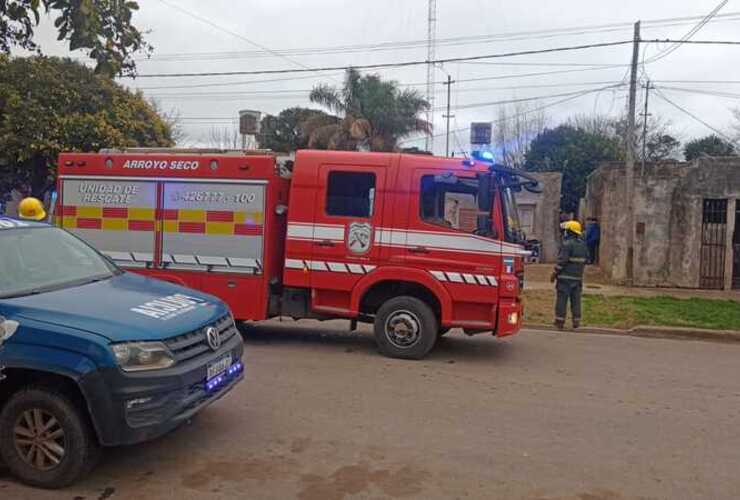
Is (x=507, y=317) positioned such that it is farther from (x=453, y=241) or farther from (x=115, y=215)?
(x=115, y=215)

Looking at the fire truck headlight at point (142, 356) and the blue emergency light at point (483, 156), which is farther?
the blue emergency light at point (483, 156)

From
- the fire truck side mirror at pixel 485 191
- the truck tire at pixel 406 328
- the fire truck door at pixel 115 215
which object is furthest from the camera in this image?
the fire truck door at pixel 115 215

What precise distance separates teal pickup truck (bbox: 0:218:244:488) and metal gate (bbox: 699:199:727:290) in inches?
545

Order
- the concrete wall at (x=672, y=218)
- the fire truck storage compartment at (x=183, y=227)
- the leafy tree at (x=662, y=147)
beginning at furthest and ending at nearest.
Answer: the leafy tree at (x=662, y=147) < the concrete wall at (x=672, y=218) < the fire truck storage compartment at (x=183, y=227)

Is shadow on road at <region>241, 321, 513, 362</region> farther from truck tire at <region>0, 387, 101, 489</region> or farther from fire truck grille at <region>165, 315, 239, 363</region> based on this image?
truck tire at <region>0, 387, 101, 489</region>

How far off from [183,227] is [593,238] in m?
14.6

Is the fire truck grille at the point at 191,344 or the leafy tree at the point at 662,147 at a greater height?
the leafy tree at the point at 662,147

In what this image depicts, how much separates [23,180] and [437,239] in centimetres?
1586

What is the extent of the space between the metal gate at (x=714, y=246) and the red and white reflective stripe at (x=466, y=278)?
9980 millimetres

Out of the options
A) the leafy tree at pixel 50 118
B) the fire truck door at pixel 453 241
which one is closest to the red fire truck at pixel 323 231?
the fire truck door at pixel 453 241

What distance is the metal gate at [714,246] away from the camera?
1527 cm

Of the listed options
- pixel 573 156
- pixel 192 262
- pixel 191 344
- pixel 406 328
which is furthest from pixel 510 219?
pixel 573 156

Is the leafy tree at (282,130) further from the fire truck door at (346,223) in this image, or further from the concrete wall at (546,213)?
the fire truck door at (346,223)

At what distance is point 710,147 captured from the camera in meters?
36.4
